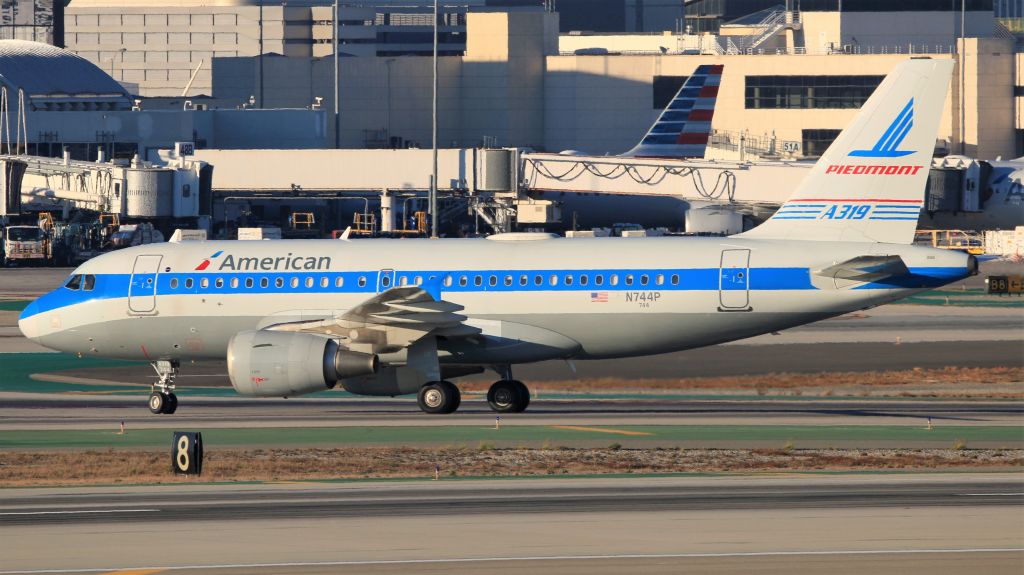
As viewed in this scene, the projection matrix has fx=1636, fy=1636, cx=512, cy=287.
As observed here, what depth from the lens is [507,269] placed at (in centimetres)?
3828

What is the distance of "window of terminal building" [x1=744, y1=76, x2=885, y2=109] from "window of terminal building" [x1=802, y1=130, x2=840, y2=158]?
81.2 inches

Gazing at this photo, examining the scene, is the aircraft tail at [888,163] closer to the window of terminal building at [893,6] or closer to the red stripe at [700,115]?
the red stripe at [700,115]

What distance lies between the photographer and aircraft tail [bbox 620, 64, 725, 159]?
111188mm

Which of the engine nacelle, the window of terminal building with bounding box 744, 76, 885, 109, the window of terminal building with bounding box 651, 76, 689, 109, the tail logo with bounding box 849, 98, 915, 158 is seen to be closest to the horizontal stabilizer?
the tail logo with bounding box 849, 98, 915, 158

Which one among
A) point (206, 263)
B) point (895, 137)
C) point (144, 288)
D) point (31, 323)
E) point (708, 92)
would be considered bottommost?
point (31, 323)

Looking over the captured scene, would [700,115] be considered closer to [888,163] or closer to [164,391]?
[888,163]

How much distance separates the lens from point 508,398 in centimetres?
3900

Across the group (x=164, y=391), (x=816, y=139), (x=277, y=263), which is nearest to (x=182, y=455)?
(x=164, y=391)

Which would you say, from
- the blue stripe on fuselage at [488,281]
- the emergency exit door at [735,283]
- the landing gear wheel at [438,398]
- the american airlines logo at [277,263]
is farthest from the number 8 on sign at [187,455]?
the emergency exit door at [735,283]

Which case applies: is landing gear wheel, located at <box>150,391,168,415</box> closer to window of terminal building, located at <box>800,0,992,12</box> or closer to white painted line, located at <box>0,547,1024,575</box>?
white painted line, located at <box>0,547,1024,575</box>

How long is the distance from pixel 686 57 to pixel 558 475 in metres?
108

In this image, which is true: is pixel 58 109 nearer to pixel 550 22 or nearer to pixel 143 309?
pixel 550 22

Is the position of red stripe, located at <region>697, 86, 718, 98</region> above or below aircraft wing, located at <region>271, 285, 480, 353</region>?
above

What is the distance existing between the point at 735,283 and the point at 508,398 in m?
6.14
